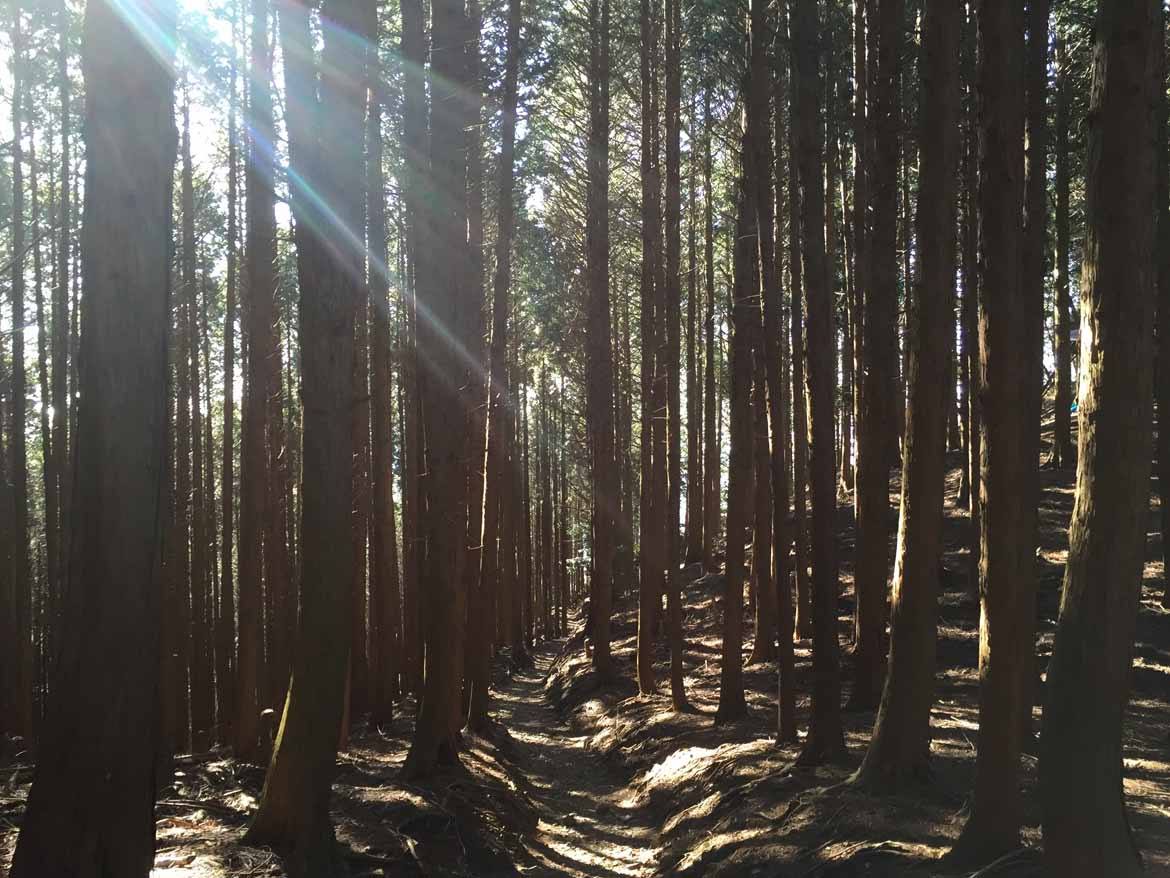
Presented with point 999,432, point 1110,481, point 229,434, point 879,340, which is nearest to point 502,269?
point 229,434

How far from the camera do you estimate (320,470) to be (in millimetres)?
7277

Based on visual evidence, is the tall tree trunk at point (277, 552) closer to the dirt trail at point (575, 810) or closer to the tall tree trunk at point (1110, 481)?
the dirt trail at point (575, 810)

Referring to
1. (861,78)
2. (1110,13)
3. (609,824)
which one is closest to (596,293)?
(861,78)

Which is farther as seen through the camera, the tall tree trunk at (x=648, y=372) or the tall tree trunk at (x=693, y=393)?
the tall tree trunk at (x=693, y=393)

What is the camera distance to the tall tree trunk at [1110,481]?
208 inches

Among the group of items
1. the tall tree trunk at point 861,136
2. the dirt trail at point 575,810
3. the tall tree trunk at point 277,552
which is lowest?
the dirt trail at point 575,810

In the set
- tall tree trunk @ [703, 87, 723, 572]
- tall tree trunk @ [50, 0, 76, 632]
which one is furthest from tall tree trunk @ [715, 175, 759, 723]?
tall tree trunk @ [703, 87, 723, 572]

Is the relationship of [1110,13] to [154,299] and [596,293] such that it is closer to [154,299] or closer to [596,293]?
[154,299]

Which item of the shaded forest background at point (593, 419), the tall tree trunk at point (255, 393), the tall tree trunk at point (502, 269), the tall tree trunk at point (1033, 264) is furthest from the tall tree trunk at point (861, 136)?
the tall tree trunk at point (255, 393)

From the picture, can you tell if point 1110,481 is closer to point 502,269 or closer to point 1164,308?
point 1164,308

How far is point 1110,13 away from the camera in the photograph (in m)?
5.36

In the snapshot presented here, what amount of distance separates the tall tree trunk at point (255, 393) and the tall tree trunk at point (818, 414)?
19.1 feet

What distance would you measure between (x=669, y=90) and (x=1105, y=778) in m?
13.5

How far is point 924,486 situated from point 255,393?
7.51 metres
